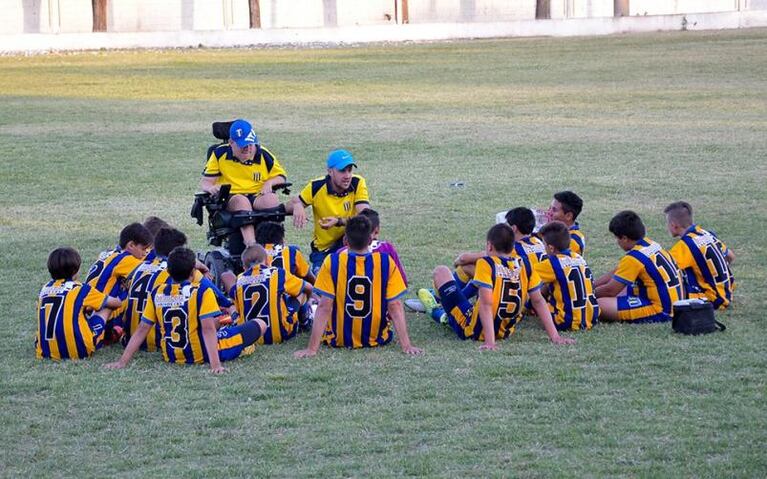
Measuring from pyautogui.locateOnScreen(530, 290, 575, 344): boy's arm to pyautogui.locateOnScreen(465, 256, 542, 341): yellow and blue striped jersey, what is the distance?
2.3 inches

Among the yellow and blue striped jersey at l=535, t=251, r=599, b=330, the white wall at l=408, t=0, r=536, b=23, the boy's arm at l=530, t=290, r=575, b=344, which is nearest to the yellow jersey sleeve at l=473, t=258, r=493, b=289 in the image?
the boy's arm at l=530, t=290, r=575, b=344

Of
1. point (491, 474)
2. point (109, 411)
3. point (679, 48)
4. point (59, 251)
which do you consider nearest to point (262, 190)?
point (59, 251)

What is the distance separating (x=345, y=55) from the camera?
4059 cm

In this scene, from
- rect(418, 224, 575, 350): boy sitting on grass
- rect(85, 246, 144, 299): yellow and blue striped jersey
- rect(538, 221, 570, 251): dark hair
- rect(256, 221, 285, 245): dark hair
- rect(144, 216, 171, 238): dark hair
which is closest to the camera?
rect(418, 224, 575, 350): boy sitting on grass

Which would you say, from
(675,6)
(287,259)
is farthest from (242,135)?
(675,6)

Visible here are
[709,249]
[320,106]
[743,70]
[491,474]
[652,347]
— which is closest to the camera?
[491,474]

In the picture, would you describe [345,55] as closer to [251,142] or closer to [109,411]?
[251,142]

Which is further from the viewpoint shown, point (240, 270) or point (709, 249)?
point (240, 270)

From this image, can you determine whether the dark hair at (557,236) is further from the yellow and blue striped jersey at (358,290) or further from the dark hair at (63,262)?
the dark hair at (63,262)

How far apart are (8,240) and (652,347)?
23.6ft

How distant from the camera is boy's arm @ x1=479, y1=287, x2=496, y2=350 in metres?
7.72

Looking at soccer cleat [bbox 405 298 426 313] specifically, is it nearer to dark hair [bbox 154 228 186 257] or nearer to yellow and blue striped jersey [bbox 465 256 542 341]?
yellow and blue striped jersey [bbox 465 256 542 341]

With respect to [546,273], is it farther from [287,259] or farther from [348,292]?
[287,259]

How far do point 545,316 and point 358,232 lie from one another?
52.1 inches
